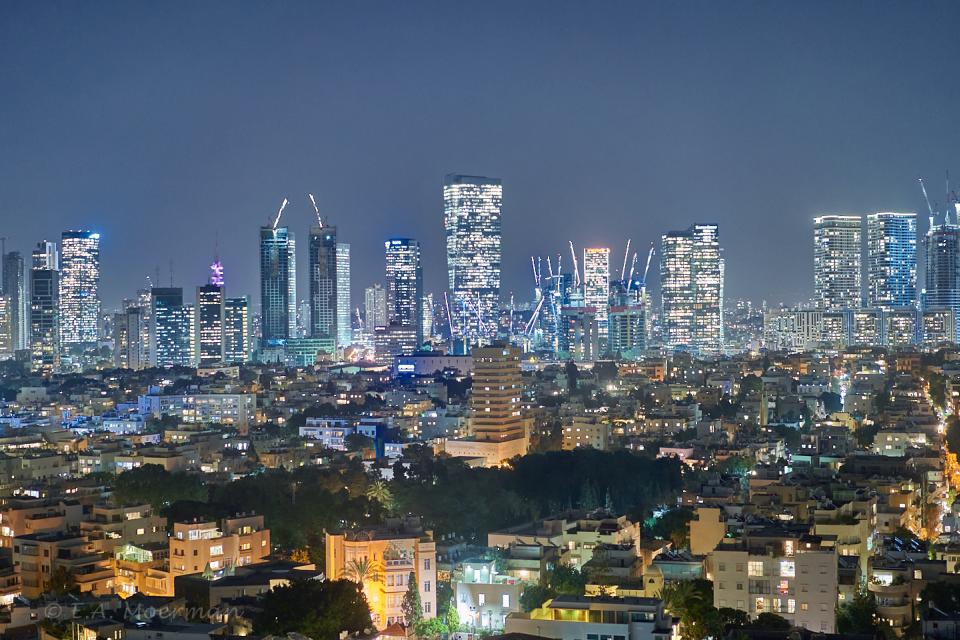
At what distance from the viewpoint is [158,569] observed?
60.3ft

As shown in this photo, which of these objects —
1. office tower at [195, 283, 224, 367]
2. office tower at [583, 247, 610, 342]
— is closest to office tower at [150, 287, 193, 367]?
office tower at [195, 283, 224, 367]

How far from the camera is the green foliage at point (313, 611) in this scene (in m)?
14.0

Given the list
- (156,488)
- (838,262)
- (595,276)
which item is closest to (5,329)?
(595,276)

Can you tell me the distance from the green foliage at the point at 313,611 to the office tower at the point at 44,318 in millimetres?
67915

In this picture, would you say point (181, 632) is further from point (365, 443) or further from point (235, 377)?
point (235, 377)

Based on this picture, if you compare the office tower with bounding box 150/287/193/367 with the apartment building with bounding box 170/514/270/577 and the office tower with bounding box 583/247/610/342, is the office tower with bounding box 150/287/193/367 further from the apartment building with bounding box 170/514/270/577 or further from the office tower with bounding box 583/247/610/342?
the apartment building with bounding box 170/514/270/577

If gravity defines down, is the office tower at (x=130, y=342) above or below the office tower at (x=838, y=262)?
below

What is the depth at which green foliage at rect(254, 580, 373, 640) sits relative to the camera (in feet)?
46.1

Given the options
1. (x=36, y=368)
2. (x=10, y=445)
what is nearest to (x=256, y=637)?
(x=10, y=445)

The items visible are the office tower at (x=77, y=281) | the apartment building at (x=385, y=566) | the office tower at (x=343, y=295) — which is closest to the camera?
the apartment building at (x=385, y=566)

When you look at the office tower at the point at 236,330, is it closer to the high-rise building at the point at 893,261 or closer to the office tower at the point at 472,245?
the office tower at the point at 472,245

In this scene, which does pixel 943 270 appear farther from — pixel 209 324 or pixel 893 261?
pixel 209 324

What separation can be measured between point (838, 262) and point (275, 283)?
40.6 m

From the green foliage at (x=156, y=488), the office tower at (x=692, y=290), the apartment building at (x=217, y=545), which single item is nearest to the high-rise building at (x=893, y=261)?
the office tower at (x=692, y=290)
